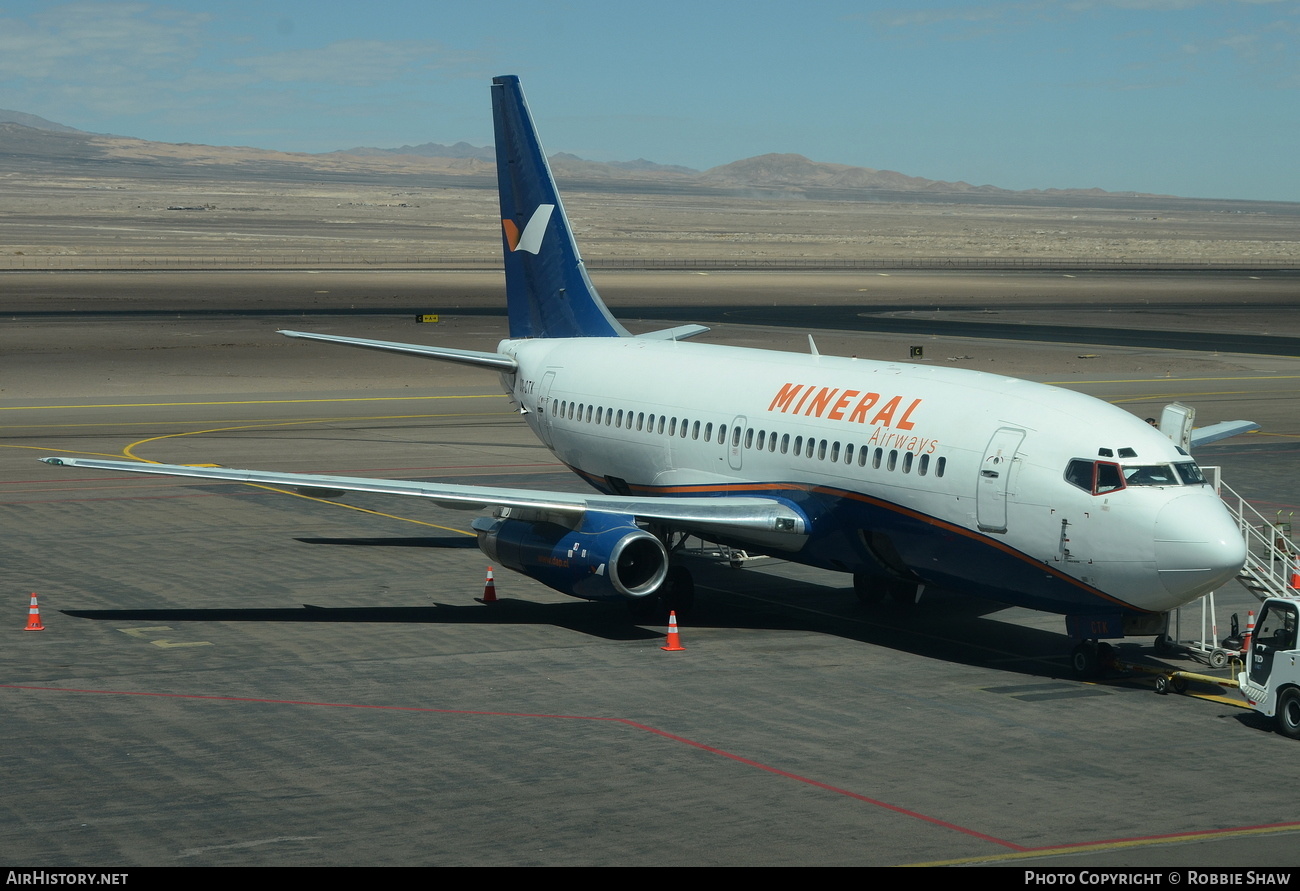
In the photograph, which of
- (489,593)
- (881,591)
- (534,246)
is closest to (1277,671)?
(881,591)

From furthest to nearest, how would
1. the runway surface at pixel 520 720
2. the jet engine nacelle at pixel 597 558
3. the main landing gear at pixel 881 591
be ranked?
the main landing gear at pixel 881 591 → the jet engine nacelle at pixel 597 558 → the runway surface at pixel 520 720

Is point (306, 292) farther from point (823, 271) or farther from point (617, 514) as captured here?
point (617, 514)

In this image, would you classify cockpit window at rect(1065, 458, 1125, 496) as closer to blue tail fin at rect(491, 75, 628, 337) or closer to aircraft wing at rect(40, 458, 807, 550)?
aircraft wing at rect(40, 458, 807, 550)

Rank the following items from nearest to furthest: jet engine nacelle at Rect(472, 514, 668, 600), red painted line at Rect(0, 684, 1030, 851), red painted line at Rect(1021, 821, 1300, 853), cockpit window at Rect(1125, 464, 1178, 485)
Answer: red painted line at Rect(1021, 821, 1300, 853)
red painted line at Rect(0, 684, 1030, 851)
cockpit window at Rect(1125, 464, 1178, 485)
jet engine nacelle at Rect(472, 514, 668, 600)

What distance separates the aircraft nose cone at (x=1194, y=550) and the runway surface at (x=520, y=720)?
203 centimetres

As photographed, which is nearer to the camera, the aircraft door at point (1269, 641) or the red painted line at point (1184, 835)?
the red painted line at point (1184, 835)

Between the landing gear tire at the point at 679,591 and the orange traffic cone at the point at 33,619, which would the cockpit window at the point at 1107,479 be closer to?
the landing gear tire at the point at 679,591

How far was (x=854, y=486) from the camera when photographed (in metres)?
28.0

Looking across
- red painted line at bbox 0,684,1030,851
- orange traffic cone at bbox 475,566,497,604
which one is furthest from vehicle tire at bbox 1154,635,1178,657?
orange traffic cone at bbox 475,566,497,604

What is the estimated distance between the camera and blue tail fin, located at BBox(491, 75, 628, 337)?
3953 cm

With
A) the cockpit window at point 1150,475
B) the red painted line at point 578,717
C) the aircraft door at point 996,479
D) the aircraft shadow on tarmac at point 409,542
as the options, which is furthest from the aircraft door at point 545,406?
the cockpit window at point 1150,475

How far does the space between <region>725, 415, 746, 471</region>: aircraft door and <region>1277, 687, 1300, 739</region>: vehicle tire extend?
1157cm

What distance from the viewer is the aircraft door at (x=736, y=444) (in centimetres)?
3084

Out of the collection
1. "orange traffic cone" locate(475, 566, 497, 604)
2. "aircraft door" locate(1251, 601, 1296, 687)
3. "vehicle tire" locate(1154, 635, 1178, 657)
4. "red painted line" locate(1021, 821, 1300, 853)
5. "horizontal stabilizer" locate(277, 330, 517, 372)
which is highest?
"horizontal stabilizer" locate(277, 330, 517, 372)
